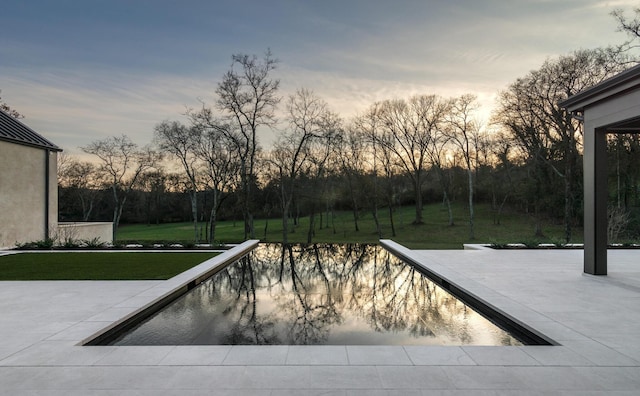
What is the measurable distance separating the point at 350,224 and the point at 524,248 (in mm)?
25255

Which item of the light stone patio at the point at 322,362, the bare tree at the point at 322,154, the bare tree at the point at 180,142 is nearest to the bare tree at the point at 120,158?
the bare tree at the point at 180,142

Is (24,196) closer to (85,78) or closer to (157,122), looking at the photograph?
(85,78)

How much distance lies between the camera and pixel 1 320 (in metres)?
4.78

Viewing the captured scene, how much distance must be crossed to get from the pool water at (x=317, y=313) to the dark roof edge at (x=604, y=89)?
467 centimetres

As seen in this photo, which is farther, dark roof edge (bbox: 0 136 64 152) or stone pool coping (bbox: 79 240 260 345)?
dark roof edge (bbox: 0 136 64 152)

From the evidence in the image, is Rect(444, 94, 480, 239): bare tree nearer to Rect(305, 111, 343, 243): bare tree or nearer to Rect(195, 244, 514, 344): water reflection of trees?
Rect(305, 111, 343, 243): bare tree

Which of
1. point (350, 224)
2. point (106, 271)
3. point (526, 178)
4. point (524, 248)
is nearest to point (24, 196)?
point (106, 271)

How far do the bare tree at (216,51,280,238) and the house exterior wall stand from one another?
365 inches

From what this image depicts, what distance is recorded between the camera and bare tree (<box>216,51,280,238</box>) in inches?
861

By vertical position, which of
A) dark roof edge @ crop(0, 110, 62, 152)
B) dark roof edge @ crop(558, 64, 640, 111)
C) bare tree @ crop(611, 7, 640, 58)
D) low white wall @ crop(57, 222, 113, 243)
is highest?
bare tree @ crop(611, 7, 640, 58)

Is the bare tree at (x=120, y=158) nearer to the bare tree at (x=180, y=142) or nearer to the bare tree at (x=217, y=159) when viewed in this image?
the bare tree at (x=180, y=142)

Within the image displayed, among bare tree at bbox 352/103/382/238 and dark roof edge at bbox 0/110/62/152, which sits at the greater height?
bare tree at bbox 352/103/382/238

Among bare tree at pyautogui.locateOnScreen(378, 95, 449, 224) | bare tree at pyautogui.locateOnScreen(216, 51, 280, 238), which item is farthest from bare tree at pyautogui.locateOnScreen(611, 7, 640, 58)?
bare tree at pyautogui.locateOnScreen(216, 51, 280, 238)

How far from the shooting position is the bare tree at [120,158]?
100.0ft
